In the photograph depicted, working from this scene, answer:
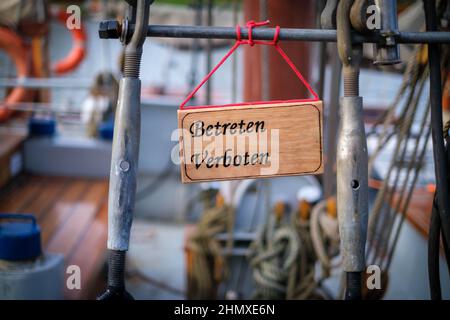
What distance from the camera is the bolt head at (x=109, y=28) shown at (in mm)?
929

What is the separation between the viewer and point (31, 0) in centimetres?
365

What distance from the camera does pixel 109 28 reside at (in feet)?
3.05

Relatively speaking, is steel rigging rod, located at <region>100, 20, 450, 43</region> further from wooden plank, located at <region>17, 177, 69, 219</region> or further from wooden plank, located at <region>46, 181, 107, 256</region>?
wooden plank, located at <region>17, 177, 69, 219</region>

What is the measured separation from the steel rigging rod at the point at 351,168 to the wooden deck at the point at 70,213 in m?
1.82

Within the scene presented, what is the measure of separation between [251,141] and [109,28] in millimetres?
308

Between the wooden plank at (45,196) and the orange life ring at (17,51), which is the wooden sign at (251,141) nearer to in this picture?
the wooden plank at (45,196)

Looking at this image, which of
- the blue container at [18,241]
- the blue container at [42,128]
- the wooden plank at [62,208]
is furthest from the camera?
the blue container at [42,128]

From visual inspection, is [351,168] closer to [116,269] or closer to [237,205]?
[116,269]

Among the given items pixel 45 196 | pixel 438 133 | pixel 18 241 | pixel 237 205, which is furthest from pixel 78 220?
pixel 438 133

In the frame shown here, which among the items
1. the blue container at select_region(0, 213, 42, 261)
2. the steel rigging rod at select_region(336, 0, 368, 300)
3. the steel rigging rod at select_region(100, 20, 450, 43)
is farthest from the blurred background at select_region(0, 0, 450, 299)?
the steel rigging rod at select_region(336, 0, 368, 300)

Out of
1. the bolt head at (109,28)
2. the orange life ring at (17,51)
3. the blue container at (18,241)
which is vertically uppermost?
the orange life ring at (17,51)

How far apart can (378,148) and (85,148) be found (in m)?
2.66

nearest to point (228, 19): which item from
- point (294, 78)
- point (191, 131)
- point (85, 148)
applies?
point (85, 148)

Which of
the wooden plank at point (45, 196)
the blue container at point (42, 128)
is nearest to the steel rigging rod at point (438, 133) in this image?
the wooden plank at point (45, 196)
